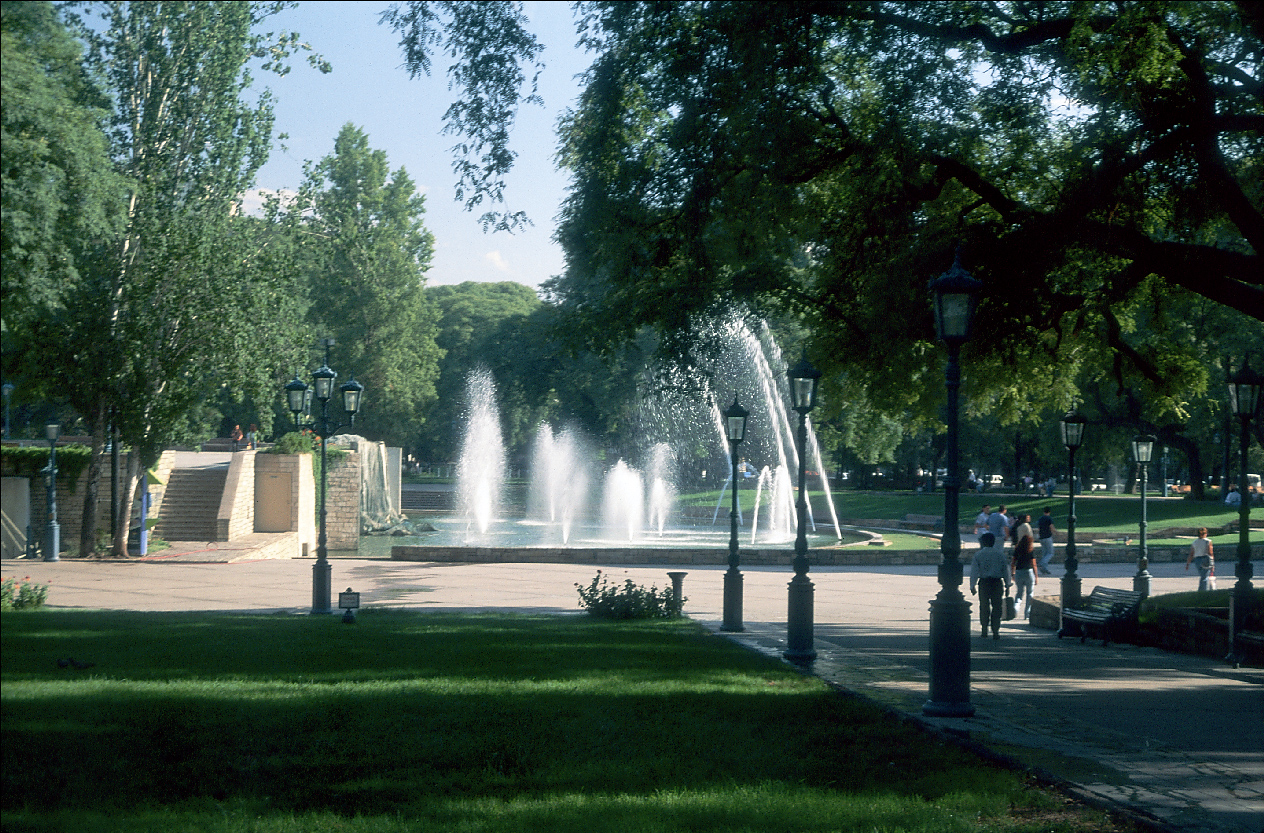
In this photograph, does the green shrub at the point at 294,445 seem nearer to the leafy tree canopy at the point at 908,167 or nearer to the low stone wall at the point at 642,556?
the low stone wall at the point at 642,556

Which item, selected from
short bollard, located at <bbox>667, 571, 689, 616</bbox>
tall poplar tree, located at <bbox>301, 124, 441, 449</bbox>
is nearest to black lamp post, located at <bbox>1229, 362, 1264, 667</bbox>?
short bollard, located at <bbox>667, 571, 689, 616</bbox>

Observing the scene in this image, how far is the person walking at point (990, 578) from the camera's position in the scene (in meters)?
14.8

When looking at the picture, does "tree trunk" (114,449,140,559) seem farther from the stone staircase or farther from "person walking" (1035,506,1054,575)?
"person walking" (1035,506,1054,575)

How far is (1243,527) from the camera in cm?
1424

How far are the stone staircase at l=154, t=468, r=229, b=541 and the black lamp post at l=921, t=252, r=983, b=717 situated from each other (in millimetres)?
27043

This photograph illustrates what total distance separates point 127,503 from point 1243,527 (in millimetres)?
24284

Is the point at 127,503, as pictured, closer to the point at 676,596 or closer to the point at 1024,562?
the point at 676,596

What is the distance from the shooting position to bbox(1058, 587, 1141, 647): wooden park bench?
15.6m

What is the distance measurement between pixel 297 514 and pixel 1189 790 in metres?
30.3

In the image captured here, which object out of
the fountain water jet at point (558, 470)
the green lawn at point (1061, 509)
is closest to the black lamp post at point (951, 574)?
the green lawn at point (1061, 509)

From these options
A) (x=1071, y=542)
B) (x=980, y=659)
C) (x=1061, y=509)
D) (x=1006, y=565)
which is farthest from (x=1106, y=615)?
(x=1061, y=509)

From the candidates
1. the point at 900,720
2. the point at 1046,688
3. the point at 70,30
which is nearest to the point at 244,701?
the point at 70,30

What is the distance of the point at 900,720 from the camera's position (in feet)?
27.4

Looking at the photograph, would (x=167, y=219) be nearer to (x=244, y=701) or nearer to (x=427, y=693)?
(x=427, y=693)
